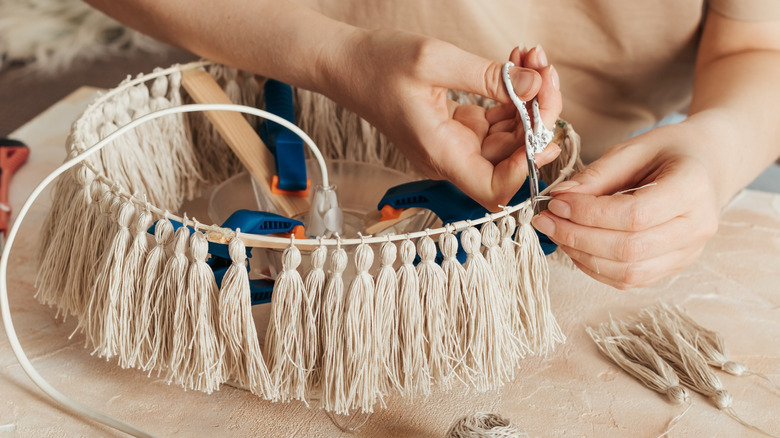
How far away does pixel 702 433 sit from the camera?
620mm

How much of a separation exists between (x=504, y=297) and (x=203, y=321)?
0.24 meters

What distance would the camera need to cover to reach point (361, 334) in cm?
56

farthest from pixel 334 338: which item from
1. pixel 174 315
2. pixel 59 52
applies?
pixel 59 52

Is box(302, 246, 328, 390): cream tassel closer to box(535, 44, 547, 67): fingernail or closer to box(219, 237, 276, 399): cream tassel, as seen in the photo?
box(219, 237, 276, 399): cream tassel

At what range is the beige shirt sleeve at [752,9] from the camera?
2.68 ft

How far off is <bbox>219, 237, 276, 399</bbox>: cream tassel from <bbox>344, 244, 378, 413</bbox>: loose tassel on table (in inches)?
2.7

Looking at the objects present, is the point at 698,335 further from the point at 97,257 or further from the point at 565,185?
the point at 97,257

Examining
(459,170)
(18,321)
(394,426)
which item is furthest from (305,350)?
(18,321)

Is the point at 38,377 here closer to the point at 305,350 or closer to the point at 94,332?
the point at 94,332

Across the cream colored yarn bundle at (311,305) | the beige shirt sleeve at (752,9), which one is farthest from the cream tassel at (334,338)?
the beige shirt sleeve at (752,9)

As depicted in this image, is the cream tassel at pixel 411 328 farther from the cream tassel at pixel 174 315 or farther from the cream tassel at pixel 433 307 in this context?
the cream tassel at pixel 174 315

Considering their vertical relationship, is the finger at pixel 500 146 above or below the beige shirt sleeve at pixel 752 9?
below

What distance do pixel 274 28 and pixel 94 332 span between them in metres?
0.34

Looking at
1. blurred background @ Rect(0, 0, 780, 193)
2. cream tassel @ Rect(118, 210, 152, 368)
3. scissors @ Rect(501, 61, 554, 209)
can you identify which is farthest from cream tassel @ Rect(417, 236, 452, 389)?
blurred background @ Rect(0, 0, 780, 193)
